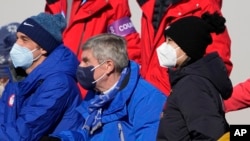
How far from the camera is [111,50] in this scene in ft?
16.8

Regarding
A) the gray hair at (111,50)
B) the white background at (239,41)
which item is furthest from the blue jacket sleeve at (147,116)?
the white background at (239,41)

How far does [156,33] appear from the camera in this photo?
5871 millimetres

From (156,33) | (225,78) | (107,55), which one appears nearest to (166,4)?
(156,33)

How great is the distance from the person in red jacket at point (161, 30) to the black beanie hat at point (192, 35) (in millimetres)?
705

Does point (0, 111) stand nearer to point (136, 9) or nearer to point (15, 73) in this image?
point (15, 73)

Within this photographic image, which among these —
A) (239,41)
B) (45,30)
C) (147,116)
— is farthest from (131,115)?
(239,41)

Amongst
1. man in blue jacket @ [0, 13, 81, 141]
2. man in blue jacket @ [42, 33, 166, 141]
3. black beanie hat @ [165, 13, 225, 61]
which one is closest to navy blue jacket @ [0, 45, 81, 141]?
man in blue jacket @ [0, 13, 81, 141]

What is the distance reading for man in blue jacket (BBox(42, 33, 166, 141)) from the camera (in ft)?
16.4

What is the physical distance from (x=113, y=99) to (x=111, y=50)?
281 millimetres

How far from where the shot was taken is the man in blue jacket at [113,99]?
16.4 feet

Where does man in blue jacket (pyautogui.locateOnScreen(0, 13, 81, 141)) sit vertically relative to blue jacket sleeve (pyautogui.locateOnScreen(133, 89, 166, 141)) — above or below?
above

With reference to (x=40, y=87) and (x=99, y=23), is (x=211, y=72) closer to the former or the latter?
(x=40, y=87)

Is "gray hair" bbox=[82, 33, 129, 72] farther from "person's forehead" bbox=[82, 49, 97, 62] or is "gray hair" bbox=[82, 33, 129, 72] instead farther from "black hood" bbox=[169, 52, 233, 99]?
"black hood" bbox=[169, 52, 233, 99]

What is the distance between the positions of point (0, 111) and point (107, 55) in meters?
0.77
